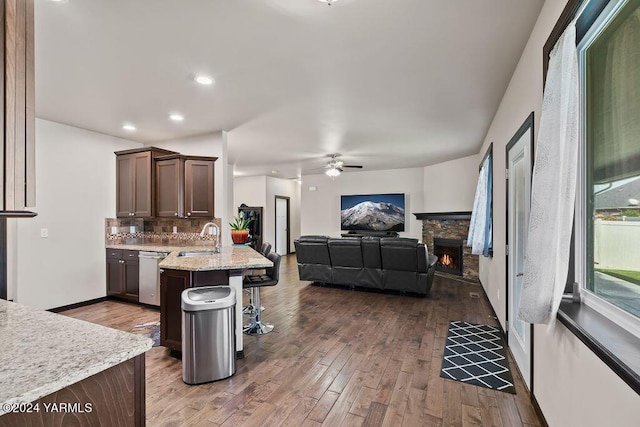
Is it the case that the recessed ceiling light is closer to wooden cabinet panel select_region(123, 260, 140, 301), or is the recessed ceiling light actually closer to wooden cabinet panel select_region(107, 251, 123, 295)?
wooden cabinet panel select_region(123, 260, 140, 301)

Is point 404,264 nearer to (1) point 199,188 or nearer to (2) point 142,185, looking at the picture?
(1) point 199,188

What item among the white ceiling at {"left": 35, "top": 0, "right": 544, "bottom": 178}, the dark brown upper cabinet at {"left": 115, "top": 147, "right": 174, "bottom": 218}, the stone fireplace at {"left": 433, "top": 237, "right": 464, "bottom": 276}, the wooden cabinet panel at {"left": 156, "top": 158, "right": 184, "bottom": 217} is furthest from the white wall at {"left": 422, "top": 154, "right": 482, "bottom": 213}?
the dark brown upper cabinet at {"left": 115, "top": 147, "right": 174, "bottom": 218}

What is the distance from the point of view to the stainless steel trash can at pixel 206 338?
2414 mm

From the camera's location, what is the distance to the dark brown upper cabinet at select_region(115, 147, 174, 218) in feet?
15.3

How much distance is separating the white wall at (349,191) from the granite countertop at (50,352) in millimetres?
7695

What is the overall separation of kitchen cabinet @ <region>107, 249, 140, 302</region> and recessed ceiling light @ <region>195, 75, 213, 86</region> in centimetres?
289

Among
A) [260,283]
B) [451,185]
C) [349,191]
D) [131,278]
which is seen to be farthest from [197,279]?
[349,191]

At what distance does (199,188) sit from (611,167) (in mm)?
4527

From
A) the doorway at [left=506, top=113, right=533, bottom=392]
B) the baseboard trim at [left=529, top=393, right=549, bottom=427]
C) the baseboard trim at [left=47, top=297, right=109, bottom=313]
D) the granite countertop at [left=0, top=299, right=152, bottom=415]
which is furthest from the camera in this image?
the baseboard trim at [left=47, top=297, right=109, bottom=313]

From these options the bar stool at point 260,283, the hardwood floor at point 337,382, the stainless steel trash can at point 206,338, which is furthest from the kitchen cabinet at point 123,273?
the stainless steel trash can at point 206,338

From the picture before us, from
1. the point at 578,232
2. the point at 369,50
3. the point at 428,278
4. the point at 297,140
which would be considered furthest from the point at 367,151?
the point at 578,232

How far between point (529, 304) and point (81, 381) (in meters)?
1.90

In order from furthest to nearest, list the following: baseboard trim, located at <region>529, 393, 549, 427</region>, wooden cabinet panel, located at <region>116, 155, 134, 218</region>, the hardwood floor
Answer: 1. wooden cabinet panel, located at <region>116, 155, 134, 218</region>
2. the hardwood floor
3. baseboard trim, located at <region>529, 393, 549, 427</region>

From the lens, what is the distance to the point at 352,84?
3076 mm
